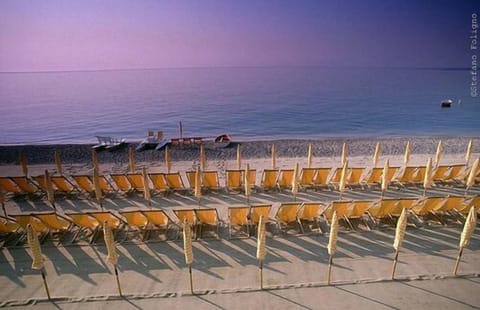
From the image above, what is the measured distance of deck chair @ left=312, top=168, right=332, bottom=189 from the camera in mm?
11055

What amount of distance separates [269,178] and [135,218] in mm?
5042

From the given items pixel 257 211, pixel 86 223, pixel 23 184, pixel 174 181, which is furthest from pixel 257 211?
pixel 23 184

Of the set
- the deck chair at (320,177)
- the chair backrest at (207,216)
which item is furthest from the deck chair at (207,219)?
the deck chair at (320,177)

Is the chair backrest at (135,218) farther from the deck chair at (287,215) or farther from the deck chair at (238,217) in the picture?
the deck chair at (287,215)

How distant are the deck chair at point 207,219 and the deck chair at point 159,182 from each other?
3.08 m

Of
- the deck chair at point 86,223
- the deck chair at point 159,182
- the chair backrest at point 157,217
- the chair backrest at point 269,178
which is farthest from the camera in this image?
the chair backrest at point 269,178

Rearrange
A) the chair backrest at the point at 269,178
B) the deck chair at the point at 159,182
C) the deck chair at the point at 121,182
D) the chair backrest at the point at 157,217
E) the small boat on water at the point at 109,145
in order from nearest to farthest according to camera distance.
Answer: the chair backrest at the point at 157,217, the deck chair at the point at 121,182, the deck chair at the point at 159,182, the chair backrest at the point at 269,178, the small boat on water at the point at 109,145

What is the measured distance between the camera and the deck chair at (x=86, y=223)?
297 inches

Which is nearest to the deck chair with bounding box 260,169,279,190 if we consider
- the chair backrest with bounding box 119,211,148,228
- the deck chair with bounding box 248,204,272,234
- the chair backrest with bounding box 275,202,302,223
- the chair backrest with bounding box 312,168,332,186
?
the chair backrest with bounding box 312,168,332,186

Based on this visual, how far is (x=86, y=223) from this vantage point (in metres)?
7.75

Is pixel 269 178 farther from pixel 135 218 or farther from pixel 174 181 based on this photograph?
pixel 135 218

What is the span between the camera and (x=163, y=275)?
6.45m

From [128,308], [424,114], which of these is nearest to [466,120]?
[424,114]

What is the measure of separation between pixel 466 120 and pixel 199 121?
31.6m
